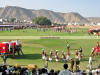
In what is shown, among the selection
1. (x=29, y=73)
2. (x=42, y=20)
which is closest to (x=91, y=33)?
(x=29, y=73)

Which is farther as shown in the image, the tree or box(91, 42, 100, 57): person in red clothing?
the tree

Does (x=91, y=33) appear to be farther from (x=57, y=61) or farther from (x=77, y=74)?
(x=77, y=74)

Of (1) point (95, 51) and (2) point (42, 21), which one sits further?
(2) point (42, 21)

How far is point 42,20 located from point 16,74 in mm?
149098

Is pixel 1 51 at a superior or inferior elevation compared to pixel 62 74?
inferior

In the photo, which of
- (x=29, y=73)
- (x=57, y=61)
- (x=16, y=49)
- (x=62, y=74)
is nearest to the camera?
(x=62, y=74)

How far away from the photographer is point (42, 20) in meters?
159

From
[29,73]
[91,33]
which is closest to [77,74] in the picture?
[29,73]

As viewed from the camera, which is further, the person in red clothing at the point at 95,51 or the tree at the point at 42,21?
the tree at the point at 42,21

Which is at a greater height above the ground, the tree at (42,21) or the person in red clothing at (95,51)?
the person in red clothing at (95,51)

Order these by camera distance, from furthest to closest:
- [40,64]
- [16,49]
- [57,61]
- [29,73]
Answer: [16,49] < [57,61] < [40,64] < [29,73]

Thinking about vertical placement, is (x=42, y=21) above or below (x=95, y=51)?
below

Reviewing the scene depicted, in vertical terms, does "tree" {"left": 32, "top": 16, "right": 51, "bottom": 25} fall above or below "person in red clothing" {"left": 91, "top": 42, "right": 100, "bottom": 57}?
below

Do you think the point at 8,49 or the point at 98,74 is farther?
the point at 8,49
